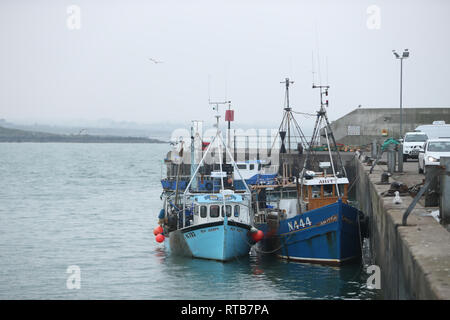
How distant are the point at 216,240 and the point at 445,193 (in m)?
11.1

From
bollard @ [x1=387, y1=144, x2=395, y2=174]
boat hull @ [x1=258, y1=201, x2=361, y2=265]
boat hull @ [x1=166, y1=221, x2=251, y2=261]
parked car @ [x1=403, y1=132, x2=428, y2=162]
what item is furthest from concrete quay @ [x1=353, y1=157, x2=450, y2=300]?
parked car @ [x1=403, y1=132, x2=428, y2=162]

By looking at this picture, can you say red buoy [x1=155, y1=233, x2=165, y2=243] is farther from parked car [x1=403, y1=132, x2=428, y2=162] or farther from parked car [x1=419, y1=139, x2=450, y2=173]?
parked car [x1=403, y1=132, x2=428, y2=162]

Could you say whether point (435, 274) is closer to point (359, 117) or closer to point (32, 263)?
point (32, 263)

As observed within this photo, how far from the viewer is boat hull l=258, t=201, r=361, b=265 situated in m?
22.1

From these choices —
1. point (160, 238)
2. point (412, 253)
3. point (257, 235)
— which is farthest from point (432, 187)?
point (160, 238)

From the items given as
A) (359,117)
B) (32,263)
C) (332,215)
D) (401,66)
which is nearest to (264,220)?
(332,215)

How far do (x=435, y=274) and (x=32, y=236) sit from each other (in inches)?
1110

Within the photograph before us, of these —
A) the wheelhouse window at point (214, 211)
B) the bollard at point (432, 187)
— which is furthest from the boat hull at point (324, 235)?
the bollard at point (432, 187)

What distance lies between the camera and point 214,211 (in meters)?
24.7

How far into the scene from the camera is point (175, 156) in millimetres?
58219

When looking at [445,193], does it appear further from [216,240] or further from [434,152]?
[434,152]

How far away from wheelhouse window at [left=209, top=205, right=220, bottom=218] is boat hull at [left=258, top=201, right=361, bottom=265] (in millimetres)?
2329

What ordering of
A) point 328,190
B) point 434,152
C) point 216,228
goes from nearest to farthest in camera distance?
1. point 216,228
2. point 328,190
3. point 434,152

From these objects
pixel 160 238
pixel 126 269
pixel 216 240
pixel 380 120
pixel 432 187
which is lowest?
pixel 126 269
